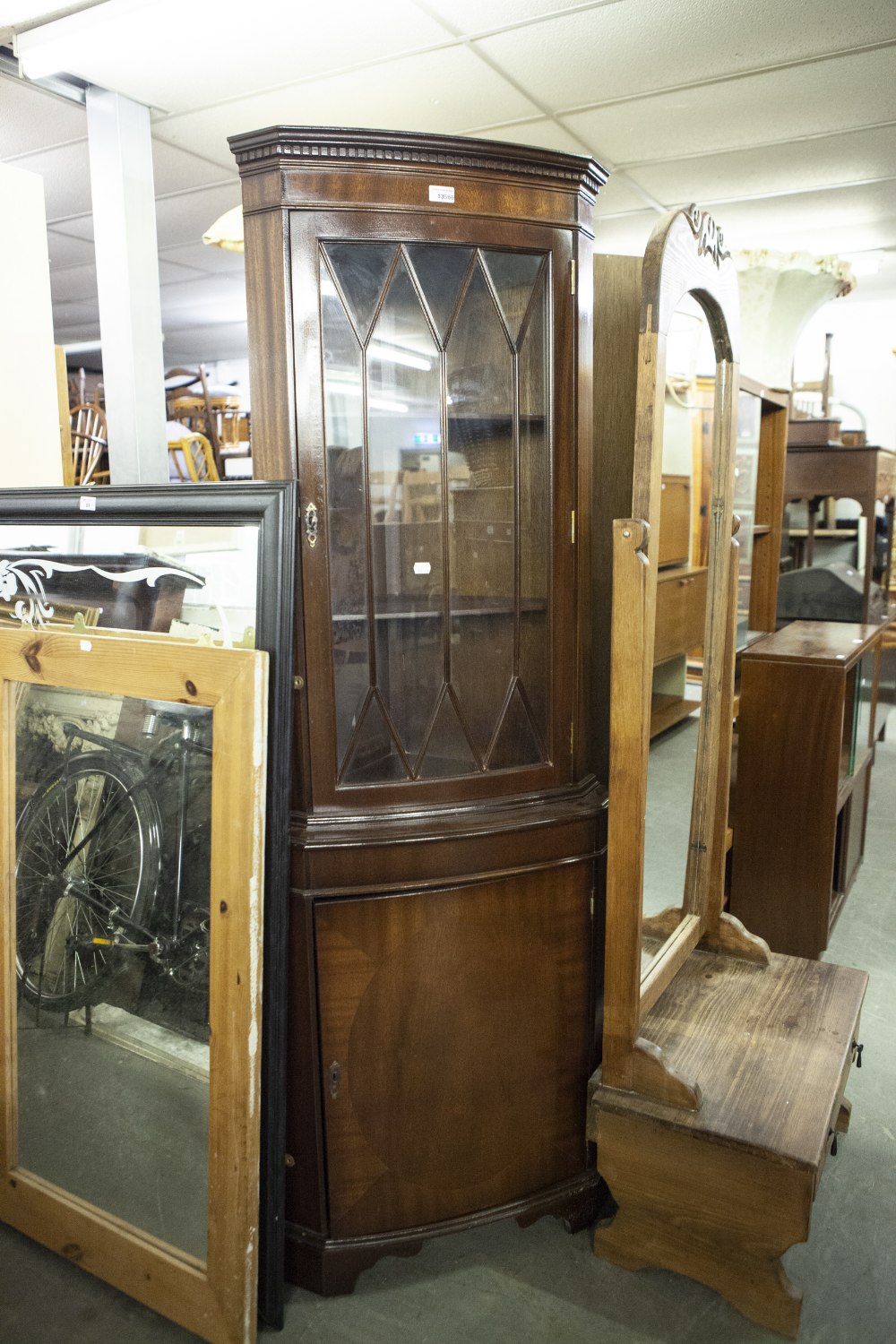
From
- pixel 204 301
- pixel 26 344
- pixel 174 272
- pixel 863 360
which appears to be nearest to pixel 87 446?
pixel 26 344

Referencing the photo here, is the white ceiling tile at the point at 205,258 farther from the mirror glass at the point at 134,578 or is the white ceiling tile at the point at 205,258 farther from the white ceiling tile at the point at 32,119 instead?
the mirror glass at the point at 134,578

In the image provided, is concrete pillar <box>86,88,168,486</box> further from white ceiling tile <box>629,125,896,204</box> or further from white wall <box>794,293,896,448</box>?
white wall <box>794,293,896,448</box>

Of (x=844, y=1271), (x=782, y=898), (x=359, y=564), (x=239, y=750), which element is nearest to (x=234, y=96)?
(x=359, y=564)

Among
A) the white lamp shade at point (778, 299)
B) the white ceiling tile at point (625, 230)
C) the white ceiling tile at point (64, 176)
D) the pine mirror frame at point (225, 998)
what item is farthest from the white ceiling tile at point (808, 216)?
the pine mirror frame at point (225, 998)

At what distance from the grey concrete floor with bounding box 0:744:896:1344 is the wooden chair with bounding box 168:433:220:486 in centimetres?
411

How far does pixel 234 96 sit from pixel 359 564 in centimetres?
253

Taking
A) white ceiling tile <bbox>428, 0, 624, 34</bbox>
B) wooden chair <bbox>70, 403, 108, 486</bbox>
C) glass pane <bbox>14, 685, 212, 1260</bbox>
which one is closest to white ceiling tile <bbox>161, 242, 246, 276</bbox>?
wooden chair <bbox>70, 403, 108, 486</bbox>

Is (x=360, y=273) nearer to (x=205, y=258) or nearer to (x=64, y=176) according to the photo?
(x=64, y=176)

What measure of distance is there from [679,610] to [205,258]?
4.73 metres

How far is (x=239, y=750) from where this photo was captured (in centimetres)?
163

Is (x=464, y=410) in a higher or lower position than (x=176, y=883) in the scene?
higher

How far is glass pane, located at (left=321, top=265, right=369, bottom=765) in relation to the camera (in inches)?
65.4

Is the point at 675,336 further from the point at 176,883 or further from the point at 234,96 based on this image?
the point at 234,96

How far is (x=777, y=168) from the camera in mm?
4230
